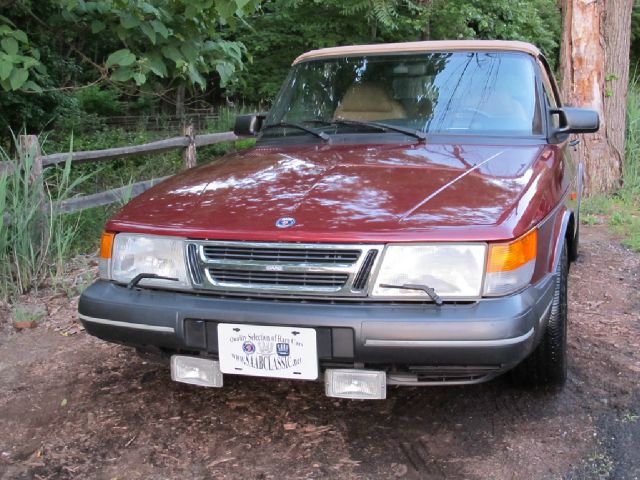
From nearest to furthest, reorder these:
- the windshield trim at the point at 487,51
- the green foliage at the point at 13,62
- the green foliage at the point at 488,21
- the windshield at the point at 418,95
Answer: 1. the windshield trim at the point at 487,51
2. the windshield at the point at 418,95
3. the green foliage at the point at 13,62
4. the green foliage at the point at 488,21

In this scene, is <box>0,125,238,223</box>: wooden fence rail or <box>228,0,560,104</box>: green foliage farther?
<box>228,0,560,104</box>: green foliage

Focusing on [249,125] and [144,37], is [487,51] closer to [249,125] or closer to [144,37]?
[249,125]

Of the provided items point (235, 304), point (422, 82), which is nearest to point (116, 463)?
point (235, 304)

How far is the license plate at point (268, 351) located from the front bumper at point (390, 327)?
30 millimetres

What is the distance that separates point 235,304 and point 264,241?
0.84ft

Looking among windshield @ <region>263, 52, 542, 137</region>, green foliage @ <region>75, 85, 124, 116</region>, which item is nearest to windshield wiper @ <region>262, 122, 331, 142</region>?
windshield @ <region>263, 52, 542, 137</region>

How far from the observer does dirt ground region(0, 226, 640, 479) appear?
265cm

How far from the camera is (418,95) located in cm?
374

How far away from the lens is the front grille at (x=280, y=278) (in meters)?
2.46

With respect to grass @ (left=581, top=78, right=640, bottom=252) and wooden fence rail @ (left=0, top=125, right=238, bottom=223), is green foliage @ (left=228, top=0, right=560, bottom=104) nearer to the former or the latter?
wooden fence rail @ (left=0, top=125, right=238, bottom=223)

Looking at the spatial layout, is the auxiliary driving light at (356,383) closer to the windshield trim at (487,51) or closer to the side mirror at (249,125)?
the windshield trim at (487,51)

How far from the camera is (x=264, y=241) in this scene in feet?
8.23

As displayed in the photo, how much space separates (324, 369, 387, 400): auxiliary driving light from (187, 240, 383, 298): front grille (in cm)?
30

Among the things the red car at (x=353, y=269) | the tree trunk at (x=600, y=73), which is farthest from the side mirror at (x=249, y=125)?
the tree trunk at (x=600, y=73)
